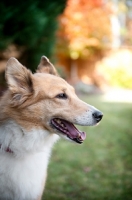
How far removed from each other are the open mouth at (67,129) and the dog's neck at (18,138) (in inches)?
5.1

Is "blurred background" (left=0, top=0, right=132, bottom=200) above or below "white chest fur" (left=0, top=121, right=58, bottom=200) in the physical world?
above

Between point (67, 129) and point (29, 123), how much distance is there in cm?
36

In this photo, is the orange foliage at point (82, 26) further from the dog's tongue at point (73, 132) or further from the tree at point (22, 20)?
the dog's tongue at point (73, 132)

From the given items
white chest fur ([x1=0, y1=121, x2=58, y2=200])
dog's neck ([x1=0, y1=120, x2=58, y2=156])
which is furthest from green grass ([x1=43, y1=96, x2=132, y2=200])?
dog's neck ([x1=0, y1=120, x2=58, y2=156])

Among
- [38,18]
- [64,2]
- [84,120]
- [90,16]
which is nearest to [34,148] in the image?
[84,120]

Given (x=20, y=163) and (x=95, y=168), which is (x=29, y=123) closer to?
(x=20, y=163)

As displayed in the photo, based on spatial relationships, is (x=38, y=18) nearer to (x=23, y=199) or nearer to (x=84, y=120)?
(x=84, y=120)

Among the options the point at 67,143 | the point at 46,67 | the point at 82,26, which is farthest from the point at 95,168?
the point at 82,26

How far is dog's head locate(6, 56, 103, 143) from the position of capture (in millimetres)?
2855

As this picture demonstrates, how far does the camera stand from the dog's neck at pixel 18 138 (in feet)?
9.27

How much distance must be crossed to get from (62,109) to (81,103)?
20 cm

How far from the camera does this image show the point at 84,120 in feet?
9.41

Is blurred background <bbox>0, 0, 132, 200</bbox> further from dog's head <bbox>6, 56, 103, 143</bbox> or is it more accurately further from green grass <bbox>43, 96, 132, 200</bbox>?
dog's head <bbox>6, 56, 103, 143</bbox>

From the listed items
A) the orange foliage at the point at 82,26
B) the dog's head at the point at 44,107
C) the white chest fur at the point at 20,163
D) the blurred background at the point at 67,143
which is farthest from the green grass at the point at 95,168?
the orange foliage at the point at 82,26
